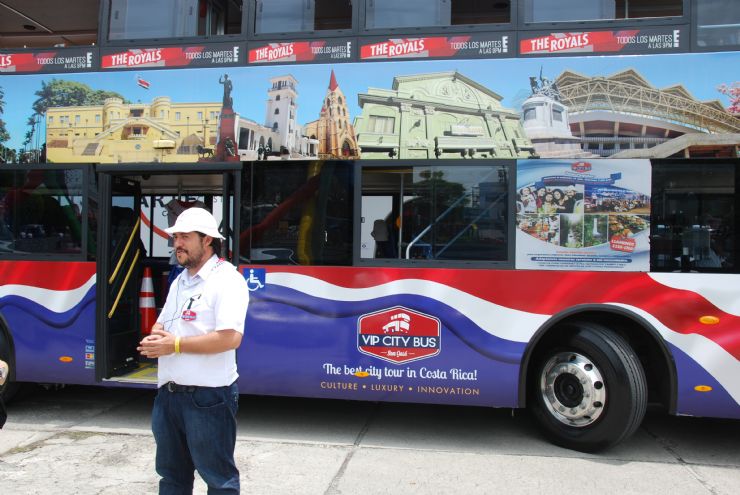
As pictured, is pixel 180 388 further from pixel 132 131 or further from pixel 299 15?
pixel 299 15

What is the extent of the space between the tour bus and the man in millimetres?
2352

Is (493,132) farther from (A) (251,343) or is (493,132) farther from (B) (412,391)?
(A) (251,343)

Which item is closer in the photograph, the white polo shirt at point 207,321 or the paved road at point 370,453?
the white polo shirt at point 207,321

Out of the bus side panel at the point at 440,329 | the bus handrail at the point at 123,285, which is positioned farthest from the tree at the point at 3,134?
the bus side panel at the point at 440,329

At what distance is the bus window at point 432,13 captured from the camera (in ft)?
16.2

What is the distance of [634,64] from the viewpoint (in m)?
4.66

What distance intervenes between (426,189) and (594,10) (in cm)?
199

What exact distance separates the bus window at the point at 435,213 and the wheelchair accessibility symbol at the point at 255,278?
0.91m

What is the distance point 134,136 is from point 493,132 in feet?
10.6

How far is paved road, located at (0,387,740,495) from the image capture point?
412cm

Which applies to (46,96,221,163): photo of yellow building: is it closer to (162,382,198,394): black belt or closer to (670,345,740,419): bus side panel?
(162,382,198,394): black belt

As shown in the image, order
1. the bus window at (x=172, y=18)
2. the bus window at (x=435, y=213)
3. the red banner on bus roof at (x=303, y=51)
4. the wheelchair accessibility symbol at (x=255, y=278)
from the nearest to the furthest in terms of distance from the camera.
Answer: the bus window at (x=435, y=213)
the red banner on bus roof at (x=303, y=51)
the wheelchair accessibility symbol at (x=255, y=278)
the bus window at (x=172, y=18)

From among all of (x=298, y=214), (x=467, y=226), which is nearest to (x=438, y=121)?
(x=467, y=226)

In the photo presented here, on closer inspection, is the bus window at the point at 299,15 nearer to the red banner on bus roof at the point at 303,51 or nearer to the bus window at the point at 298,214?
the red banner on bus roof at the point at 303,51
